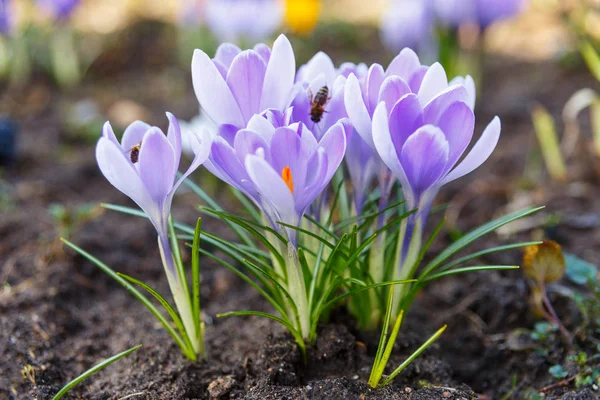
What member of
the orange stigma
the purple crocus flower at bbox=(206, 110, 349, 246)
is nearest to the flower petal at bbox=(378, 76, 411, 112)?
the purple crocus flower at bbox=(206, 110, 349, 246)

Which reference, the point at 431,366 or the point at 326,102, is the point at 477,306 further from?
the point at 326,102

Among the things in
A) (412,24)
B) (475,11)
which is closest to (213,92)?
(412,24)

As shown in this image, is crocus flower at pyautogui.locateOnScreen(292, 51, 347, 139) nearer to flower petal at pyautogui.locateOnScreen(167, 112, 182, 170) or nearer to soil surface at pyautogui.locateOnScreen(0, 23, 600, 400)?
flower petal at pyautogui.locateOnScreen(167, 112, 182, 170)

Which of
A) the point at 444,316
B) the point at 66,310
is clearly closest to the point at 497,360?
the point at 444,316

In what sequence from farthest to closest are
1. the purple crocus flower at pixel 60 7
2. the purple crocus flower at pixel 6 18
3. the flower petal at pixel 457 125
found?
the purple crocus flower at pixel 60 7, the purple crocus flower at pixel 6 18, the flower petal at pixel 457 125

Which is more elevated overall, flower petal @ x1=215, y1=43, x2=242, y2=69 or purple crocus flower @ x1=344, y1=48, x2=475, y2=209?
flower petal @ x1=215, y1=43, x2=242, y2=69

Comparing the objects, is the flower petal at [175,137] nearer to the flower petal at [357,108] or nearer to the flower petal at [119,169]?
the flower petal at [119,169]

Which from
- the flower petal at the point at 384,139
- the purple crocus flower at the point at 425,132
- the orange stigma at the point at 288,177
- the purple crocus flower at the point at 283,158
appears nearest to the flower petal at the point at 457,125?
the purple crocus flower at the point at 425,132
